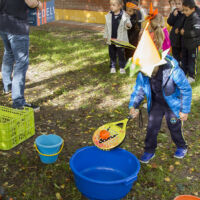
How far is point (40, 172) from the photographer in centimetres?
352

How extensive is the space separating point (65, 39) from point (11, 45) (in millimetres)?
5693

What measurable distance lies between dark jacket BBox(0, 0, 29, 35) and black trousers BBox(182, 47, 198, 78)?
12.1 ft

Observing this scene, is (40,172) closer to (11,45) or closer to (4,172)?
(4,172)

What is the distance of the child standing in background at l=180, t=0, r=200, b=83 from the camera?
604 cm

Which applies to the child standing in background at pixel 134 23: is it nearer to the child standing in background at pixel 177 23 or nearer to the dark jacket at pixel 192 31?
the child standing in background at pixel 177 23

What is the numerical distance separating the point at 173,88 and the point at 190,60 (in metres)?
3.44

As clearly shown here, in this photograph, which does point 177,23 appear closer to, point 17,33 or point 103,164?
point 17,33

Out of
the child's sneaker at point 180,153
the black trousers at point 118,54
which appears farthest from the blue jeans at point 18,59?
the black trousers at point 118,54

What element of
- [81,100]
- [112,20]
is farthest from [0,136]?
[112,20]

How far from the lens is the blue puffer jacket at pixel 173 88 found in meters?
3.12

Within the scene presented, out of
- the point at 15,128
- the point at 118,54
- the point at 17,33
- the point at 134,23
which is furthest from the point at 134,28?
the point at 15,128

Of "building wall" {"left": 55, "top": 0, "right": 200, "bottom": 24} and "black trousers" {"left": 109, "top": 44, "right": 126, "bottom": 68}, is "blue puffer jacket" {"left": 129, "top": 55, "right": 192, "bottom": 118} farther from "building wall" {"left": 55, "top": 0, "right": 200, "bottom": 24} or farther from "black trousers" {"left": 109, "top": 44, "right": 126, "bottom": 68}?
"building wall" {"left": 55, "top": 0, "right": 200, "bottom": 24}

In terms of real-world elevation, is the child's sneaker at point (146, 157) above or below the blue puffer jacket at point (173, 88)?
below

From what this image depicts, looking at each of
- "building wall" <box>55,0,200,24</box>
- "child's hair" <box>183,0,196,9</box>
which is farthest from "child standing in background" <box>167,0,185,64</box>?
"building wall" <box>55,0,200,24</box>
